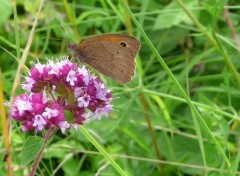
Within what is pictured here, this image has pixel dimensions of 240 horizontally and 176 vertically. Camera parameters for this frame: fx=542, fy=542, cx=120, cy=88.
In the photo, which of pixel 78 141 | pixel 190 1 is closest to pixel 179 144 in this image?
pixel 78 141

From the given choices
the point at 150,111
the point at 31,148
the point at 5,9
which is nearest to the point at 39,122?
the point at 31,148

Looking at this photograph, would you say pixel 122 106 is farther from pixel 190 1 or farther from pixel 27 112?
pixel 27 112

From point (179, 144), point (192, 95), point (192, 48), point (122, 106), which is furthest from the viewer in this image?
point (192, 48)

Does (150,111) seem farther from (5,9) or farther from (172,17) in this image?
(5,9)

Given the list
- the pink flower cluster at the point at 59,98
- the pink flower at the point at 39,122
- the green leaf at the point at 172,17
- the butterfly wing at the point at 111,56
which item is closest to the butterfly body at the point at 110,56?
the butterfly wing at the point at 111,56

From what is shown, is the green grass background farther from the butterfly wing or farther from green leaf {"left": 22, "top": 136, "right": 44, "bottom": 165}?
green leaf {"left": 22, "top": 136, "right": 44, "bottom": 165}

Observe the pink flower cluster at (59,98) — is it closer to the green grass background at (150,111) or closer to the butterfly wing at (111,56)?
the butterfly wing at (111,56)
